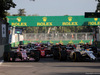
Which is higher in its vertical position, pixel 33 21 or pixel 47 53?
pixel 33 21

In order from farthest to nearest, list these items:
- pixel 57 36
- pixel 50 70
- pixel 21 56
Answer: pixel 57 36 < pixel 21 56 < pixel 50 70

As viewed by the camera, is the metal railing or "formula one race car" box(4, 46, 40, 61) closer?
"formula one race car" box(4, 46, 40, 61)

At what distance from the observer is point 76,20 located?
122ft

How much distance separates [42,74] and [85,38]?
47180mm

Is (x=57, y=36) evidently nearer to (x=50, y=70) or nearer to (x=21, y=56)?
(x=21, y=56)

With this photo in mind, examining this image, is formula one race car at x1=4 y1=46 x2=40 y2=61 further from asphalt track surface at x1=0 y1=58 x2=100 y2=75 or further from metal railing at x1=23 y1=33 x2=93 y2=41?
metal railing at x1=23 y1=33 x2=93 y2=41

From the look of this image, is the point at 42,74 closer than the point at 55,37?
Yes

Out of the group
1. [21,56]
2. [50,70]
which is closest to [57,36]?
[21,56]

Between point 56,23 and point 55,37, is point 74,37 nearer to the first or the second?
point 55,37

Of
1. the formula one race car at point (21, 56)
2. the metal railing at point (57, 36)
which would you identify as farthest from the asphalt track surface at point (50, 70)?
the metal railing at point (57, 36)

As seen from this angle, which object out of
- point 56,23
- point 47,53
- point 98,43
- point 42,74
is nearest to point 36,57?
point 47,53

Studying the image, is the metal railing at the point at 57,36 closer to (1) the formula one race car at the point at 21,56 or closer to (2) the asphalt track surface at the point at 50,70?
(1) the formula one race car at the point at 21,56

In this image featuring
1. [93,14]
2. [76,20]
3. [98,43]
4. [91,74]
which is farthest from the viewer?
[98,43]

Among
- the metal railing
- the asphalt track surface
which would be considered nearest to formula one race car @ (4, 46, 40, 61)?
the asphalt track surface
